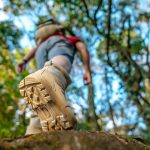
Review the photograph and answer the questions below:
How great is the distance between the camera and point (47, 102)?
2758mm

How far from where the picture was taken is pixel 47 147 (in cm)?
202

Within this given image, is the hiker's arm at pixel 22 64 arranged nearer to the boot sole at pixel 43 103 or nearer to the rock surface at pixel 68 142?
the boot sole at pixel 43 103

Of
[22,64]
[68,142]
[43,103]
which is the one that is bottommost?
[68,142]

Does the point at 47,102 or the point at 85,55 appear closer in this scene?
the point at 47,102

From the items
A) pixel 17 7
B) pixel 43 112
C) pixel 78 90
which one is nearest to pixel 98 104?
pixel 78 90

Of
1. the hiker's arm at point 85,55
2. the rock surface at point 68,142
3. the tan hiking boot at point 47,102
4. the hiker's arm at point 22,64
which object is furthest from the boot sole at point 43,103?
the hiker's arm at point 22,64

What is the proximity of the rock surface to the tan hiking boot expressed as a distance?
58cm

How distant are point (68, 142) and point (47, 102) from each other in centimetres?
75

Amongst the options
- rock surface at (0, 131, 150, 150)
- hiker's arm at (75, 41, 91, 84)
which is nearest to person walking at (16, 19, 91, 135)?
hiker's arm at (75, 41, 91, 84)

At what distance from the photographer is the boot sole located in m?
2.75

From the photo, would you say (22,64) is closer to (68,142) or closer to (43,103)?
(43,103)

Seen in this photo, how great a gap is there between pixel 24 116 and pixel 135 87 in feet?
7.44

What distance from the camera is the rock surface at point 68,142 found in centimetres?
202

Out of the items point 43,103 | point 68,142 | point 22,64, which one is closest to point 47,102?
point 43,103
